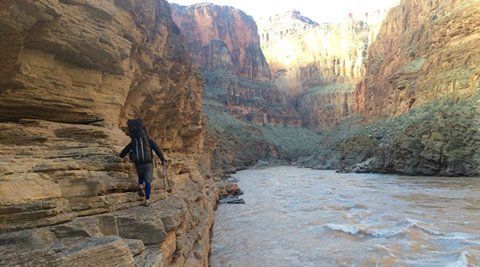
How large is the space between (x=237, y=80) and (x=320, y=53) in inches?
→ 1747

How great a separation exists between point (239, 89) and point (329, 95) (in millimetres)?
34875

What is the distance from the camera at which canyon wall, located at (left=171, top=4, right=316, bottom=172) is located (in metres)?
85.2

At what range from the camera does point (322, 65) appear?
134 meters

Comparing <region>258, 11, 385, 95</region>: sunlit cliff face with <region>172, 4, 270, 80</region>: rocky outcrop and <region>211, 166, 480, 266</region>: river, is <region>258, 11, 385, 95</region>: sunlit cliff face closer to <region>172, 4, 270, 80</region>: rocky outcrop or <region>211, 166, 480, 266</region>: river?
<region>172, 4, 270, 80</region>: rocky outcrop

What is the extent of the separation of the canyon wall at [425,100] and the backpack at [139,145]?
29.7 m

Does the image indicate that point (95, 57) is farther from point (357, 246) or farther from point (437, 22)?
point (437, 22)

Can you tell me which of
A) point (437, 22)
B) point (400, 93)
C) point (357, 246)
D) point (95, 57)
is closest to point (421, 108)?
point (400, 93)

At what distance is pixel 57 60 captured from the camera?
21.4 feet

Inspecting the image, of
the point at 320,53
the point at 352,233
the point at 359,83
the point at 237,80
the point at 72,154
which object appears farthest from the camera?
the point at 320,53

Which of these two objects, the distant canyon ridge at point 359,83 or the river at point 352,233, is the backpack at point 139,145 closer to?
the river at point 352,233

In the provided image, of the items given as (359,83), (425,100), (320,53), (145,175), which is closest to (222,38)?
(320,53)

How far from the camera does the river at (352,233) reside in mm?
7738

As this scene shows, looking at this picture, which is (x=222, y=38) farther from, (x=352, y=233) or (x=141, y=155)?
(x=141, y=155)

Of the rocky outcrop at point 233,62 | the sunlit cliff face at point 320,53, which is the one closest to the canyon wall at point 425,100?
the rocky outcrop at point 233,62
